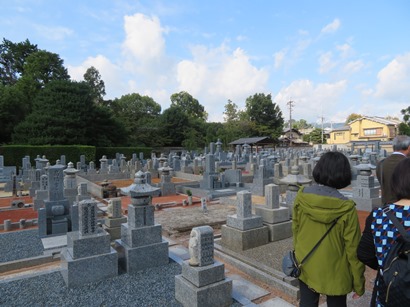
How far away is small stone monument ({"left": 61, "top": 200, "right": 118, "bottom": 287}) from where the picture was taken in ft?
15.2

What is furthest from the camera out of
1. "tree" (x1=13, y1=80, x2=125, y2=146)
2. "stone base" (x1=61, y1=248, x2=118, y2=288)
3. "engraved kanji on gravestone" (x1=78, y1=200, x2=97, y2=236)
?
"tree" (x1=13, y1=80, x2=125, y2=146)

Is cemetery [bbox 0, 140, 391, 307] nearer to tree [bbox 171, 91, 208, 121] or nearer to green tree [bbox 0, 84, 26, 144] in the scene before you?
green tree [bbox 0, 84, 26, 144]

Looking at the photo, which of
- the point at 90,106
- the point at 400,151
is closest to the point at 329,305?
the point at 400,151

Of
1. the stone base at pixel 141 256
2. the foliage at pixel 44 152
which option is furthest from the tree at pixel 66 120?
the stone base at pixel 141 256

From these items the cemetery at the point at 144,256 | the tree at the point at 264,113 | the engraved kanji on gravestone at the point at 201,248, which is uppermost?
the tree at the point at 264,113

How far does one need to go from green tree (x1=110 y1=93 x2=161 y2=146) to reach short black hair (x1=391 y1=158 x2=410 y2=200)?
41.6 meters

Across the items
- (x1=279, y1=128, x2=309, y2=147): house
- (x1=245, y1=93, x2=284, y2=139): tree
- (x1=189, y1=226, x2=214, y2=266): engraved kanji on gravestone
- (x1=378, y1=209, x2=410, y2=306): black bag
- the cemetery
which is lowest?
the cemetery

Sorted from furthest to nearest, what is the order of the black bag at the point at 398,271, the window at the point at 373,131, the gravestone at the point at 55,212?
the window at the point at 373,131 → the gravestone at the point at 55,212 → the black bag at the point at 398,271

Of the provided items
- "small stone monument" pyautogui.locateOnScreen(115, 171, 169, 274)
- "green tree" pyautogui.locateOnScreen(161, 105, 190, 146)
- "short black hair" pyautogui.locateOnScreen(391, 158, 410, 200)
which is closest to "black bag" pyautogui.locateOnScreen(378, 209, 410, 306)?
"short black hair" pyautogui.locateOnScreen(391, 158, 410, 200)

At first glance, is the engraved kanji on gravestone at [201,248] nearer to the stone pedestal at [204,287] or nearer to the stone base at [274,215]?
the stone pedestal at [204,287]

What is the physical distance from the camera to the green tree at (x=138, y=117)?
4497 centimetres

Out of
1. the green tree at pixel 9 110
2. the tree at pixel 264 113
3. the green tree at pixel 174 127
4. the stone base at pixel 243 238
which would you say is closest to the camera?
the stone base at pixel 243 238

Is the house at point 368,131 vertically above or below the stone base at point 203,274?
above

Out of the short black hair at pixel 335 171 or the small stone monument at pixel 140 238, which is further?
the small stone monument at pixel 140 238
